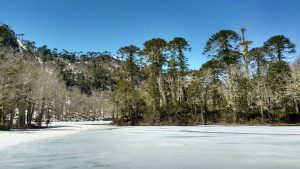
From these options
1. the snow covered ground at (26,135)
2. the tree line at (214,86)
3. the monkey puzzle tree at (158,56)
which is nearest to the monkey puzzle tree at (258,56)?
the tree line at (214,86)

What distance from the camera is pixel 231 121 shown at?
1837 inches

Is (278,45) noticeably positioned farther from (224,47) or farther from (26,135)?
(26,135)

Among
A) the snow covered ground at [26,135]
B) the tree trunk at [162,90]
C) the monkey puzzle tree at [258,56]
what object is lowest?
the snow covered ground at [26,135]

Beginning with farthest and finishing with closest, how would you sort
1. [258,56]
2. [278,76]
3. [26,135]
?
1. [258,56]
2. [278,76]
3. [26,135]

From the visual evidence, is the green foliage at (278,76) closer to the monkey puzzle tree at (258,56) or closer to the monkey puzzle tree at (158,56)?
the monkey puzzle tree at (258,56)

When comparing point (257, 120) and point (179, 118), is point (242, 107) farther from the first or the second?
point (179, 118)

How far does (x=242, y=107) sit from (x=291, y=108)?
7.00 metres

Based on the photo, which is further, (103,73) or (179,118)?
(103,73)

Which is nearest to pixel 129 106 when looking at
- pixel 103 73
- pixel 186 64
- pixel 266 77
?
pixel 186 64

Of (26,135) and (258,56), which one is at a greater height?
(258,56)

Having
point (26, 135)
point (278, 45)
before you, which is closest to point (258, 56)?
point (278, 45)

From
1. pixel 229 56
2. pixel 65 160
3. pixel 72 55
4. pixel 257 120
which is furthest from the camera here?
pixel 72 55

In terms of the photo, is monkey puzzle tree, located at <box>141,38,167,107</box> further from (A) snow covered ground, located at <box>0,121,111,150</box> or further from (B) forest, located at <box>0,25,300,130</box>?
(A) snow covered ground, located at <box>0,121,111,150</box>

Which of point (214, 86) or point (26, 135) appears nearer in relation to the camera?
point (26, 135)
